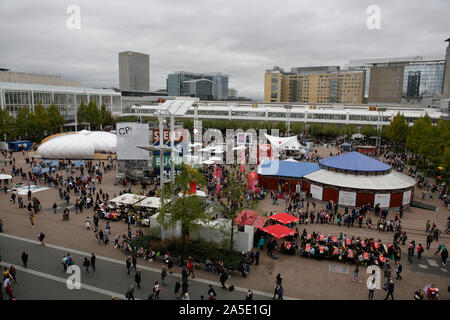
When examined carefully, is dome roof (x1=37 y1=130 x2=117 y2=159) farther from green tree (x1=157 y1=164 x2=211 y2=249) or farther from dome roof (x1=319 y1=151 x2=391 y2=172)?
dome roof (x1=319 y1=151 x2=391 y2=172)

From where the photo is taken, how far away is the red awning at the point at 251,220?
63.4ft

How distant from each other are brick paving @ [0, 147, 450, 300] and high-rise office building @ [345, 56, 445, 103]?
13160 centimetres

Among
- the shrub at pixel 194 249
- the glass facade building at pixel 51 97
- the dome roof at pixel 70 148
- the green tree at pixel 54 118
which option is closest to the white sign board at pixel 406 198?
the shrub at pixel 194 249

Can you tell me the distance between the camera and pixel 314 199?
29.5 metres

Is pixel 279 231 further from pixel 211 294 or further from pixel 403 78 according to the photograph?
pixel 403 78

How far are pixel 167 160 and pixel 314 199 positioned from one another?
15.1 meters

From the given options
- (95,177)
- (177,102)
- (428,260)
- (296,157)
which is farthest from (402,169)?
(95,177)

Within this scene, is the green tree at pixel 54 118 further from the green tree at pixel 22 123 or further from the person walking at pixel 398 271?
the person walking at pixel 398 271

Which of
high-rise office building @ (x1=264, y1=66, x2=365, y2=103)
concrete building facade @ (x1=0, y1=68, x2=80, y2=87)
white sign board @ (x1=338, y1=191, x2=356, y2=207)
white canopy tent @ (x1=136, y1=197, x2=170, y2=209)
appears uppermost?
high-rise office building @ (x1=264, y1=66, x2=365, y2=103)

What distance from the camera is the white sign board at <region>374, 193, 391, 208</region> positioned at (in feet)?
88.6

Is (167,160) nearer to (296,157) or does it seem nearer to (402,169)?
(296,157)

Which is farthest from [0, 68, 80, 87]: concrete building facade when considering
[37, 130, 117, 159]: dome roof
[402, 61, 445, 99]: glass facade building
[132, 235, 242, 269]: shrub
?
[402, 61, 445, 99]: glass facade building

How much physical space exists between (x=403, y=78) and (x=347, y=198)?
151149 millimetres

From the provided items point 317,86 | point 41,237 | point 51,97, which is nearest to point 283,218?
point 41,237
